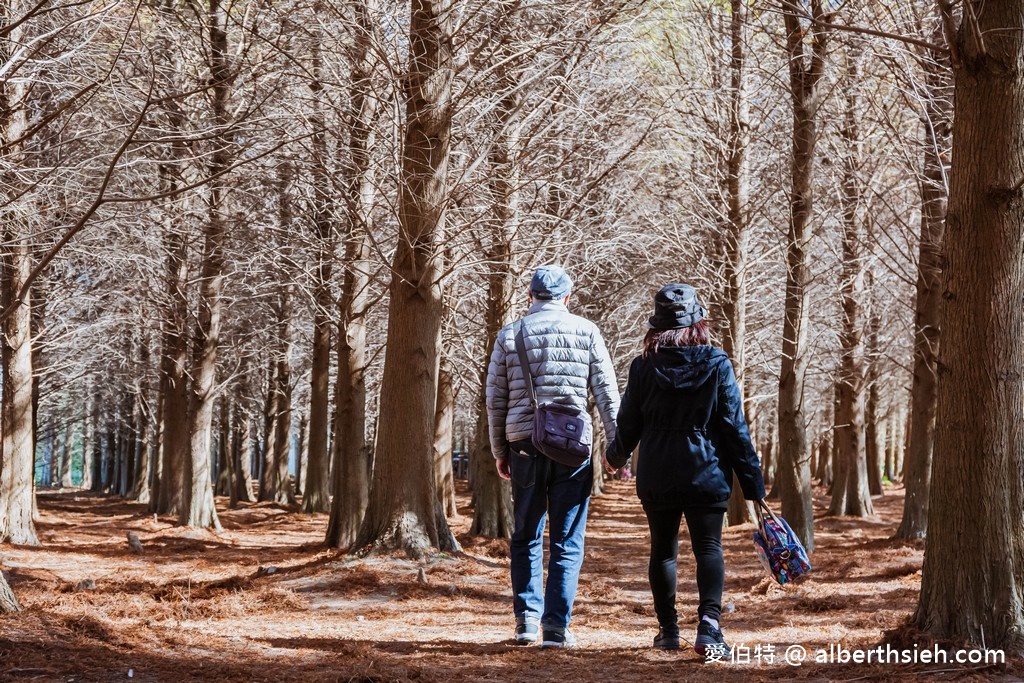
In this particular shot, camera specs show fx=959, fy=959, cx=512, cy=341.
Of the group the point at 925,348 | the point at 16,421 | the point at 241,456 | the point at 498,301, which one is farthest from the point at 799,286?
the point at 241,456

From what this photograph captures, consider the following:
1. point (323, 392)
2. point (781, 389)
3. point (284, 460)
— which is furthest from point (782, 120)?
point (284, 460)

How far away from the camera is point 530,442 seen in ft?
18.1

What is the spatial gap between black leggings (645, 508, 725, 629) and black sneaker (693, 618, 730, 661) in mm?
64

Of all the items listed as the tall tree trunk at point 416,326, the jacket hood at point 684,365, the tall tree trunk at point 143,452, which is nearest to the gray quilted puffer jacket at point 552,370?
the jacket hood at point 684,365

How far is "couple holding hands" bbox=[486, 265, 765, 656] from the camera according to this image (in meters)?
4.96

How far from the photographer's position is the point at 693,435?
4965 millimetres

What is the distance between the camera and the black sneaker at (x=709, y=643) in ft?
15.9

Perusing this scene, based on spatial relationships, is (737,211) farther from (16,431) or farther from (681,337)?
(16,431)

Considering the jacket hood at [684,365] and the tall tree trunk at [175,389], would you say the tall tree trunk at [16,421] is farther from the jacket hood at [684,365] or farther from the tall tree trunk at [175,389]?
the jacket hood at [684,365]

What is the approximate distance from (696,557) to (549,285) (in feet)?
5.84

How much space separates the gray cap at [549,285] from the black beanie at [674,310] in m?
0.70

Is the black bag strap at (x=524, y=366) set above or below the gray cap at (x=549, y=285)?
below

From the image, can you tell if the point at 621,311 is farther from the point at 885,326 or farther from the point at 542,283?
the point at 542,283

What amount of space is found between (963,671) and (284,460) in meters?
23.6
